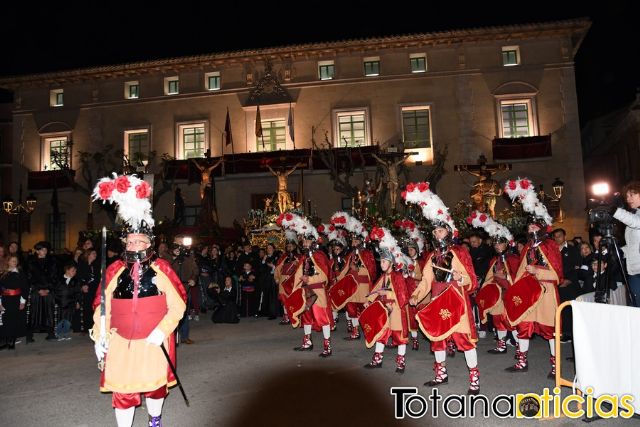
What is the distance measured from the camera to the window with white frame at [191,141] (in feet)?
98.9

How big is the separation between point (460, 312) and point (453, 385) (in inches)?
46.6

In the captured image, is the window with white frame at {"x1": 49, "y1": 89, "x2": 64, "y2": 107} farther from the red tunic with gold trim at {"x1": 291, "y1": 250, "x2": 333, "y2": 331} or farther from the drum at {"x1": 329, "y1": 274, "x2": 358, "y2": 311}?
the red tunic with gold trim at {"x1": 291, "y1": 250, "x2": 333, "y2": 331}

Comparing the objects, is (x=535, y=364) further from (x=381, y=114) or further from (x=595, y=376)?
(x=381, y=114)

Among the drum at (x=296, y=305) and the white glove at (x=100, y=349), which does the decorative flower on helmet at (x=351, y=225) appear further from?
the white glove at (x=100, y=349)

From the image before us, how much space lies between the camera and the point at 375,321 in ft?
23.9

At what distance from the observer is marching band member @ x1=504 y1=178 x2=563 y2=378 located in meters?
6.93

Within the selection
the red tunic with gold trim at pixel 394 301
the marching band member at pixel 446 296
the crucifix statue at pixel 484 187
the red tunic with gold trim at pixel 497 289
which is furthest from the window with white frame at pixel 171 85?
the marching band member at pixel 446 296

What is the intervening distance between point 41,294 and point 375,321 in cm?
817

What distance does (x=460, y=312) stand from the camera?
6.04m

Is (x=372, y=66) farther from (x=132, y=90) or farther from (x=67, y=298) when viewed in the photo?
(x=67, y=298)

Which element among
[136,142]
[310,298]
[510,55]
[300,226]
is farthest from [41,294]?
[510,55]

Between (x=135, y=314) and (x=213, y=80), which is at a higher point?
(x=213, y=80)

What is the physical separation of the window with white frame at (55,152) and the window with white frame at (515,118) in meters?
27.2

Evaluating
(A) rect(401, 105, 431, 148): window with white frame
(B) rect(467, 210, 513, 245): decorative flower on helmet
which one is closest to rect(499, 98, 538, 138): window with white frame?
(A) rect(401, 105, 431, 148): window with white frame
